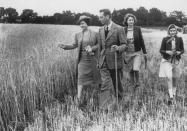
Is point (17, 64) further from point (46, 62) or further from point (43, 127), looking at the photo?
point (43, 127)

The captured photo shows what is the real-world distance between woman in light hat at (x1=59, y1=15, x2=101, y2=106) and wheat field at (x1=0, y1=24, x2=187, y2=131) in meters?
0.48

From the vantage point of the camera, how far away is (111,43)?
19.8 ft

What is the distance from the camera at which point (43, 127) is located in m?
4.87

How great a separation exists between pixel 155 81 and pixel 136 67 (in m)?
0.89

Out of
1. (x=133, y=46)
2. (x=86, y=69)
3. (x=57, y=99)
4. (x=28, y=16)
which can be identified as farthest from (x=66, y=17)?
(x=57, y=99)

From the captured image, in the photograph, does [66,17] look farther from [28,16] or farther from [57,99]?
[57,99]

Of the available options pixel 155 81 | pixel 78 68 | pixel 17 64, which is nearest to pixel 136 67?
pixel 155 81

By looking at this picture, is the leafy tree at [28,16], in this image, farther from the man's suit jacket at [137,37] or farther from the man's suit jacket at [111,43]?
the man's suit jacket at [111,43]

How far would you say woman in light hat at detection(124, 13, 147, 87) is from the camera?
715 cm

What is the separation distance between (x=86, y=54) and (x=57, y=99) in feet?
3.46

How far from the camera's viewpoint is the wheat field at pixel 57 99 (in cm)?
473

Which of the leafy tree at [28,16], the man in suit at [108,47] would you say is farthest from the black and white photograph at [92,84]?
the leafy tree at [28,16]

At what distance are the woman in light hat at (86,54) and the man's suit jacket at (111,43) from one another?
23 cm

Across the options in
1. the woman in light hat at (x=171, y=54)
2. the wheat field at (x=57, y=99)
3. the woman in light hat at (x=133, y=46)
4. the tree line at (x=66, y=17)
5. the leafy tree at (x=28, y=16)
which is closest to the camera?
the wheat field at (x=57, y=99)
